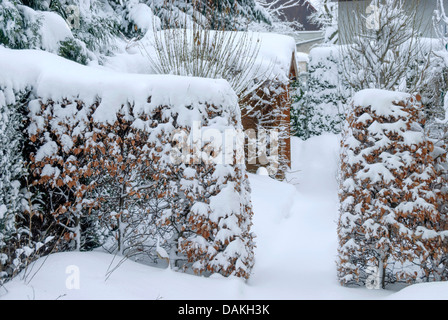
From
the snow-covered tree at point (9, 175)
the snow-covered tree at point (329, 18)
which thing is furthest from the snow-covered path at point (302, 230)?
the snow-covered tree at point (329, 18)

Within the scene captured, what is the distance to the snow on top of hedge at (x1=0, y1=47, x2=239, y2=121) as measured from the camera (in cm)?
477

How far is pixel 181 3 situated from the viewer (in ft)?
47.2

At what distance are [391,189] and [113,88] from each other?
3.16 m

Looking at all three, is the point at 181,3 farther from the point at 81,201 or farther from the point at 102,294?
the point at 102,294

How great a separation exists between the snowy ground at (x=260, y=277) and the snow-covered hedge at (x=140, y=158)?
0.35 m

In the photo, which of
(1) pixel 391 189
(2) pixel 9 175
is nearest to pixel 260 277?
(1) pixel 391 189

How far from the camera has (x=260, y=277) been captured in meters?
A: 5.58

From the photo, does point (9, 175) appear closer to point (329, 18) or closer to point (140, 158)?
point (140, 158)

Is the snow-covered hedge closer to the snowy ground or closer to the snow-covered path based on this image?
the snowy ground

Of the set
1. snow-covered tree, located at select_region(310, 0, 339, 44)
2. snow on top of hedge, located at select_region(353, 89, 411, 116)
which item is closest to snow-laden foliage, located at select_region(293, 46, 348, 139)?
snow-covered tree, located at select_region(310, 0, 339, 44)

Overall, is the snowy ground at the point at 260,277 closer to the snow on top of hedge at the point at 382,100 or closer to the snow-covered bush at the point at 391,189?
the snow-covered bush at the point at 391,189

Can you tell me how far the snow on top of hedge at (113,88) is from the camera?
4770mm

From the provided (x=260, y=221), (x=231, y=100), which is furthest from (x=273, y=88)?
(x=231, y=100)
